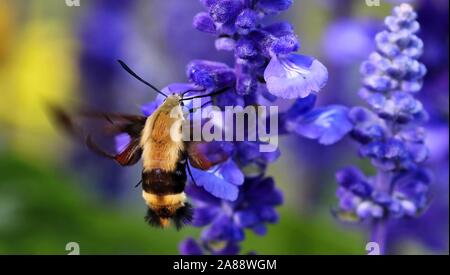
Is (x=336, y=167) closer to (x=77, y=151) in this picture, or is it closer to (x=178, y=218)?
(x=77, y=151)

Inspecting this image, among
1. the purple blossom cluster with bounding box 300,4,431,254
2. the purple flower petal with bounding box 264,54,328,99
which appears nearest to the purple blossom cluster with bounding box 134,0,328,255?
the purple flower petal with bounding box 264,54,328,99

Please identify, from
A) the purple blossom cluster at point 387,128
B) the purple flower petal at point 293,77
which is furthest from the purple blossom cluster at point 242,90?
the purple blossom cluster at point 387,128

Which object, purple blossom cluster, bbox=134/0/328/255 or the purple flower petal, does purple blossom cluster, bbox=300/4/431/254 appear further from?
the purple flower petal

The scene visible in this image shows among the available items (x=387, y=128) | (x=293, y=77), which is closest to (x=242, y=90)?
(x=293, y=77)

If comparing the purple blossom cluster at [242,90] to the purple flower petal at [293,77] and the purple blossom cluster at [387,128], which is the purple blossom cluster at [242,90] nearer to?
the purple flower petal at [293,77]

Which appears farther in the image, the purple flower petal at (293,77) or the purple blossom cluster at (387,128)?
the purple blossom cluster at (387,128)

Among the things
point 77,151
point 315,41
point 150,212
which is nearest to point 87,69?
point 77,151
